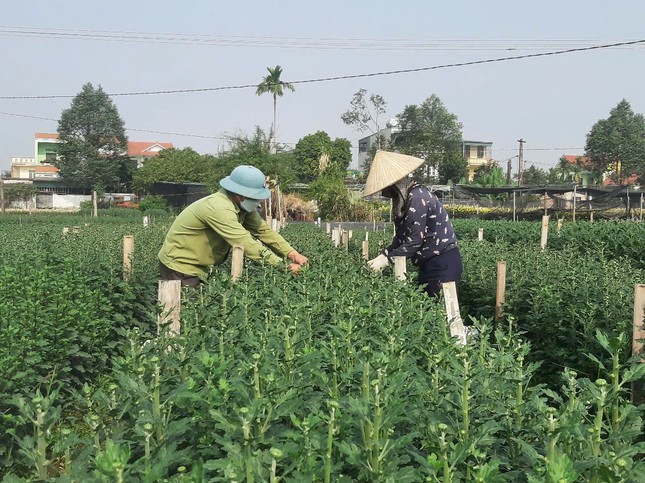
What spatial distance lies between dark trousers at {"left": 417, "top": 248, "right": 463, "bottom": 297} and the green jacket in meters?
1.24

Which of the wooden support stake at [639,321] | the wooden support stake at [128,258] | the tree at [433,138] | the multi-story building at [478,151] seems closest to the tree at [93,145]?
the tree at [433,138]

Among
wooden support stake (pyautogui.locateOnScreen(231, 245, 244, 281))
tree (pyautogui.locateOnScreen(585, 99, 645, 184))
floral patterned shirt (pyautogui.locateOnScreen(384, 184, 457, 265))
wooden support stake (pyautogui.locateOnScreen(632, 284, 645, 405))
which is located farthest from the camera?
tree (pyautogui.locateOnScreen(585, 99, 645, 184))

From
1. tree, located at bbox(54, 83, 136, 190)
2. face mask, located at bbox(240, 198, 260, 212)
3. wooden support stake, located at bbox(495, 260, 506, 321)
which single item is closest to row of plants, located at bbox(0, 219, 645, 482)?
face mask, located at bbox(240, 198, 260, 212)

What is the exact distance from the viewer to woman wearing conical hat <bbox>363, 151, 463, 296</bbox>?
530cm

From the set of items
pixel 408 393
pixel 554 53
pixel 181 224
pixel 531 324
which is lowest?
pixel 531 324

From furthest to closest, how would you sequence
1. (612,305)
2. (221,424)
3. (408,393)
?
1. (612,305)
2. (408,393)
3. (221,424)

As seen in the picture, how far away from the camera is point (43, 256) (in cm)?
698

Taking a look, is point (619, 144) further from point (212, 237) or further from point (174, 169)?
point (212, 237)

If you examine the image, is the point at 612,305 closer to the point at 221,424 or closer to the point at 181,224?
the point at 181,224

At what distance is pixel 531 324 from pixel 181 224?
10.5 ft

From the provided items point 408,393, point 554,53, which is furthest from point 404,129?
point 408,393

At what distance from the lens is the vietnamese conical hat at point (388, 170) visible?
17.6 ft

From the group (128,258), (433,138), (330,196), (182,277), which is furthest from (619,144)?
(182,277)

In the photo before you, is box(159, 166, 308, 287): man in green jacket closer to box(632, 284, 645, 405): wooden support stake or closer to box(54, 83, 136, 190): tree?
box(632, 284, 645, 405): wooden support stake
